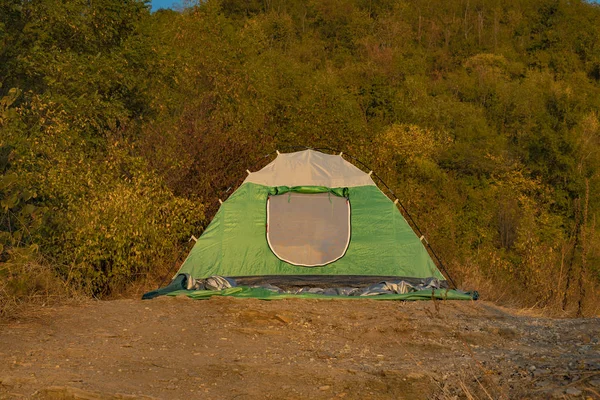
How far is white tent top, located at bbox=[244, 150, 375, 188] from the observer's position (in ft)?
35.1

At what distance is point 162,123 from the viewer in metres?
12.8

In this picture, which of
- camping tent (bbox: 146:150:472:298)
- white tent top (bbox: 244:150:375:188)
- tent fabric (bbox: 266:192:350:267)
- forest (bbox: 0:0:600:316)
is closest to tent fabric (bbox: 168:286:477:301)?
camping tent (bbox: 146:150:472:298)

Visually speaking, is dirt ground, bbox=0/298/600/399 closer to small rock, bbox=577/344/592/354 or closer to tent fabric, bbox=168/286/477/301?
small rock, bbox=577/344/592/354

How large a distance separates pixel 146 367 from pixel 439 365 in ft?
6.54

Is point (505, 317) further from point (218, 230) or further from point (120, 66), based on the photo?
point (120, 66)

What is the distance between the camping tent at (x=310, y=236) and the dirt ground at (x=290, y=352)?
178 cm

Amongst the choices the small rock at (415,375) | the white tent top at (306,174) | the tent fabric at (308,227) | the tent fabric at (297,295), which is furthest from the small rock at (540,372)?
the white tent top at (306,174)

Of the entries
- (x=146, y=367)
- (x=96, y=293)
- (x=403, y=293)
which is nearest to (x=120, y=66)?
(x=96, y=293)

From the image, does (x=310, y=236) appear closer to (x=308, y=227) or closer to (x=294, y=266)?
(x=308, y=227)

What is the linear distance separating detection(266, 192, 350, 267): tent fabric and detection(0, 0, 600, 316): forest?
104cm

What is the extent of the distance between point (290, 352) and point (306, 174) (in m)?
5.02

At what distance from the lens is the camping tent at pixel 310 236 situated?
9.93 m

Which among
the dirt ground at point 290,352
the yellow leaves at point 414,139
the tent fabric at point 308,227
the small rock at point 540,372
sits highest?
the yellow leaves at point 414,139

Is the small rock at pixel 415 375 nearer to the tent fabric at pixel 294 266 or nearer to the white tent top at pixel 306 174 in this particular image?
the tent fabric at pixel 294 266
